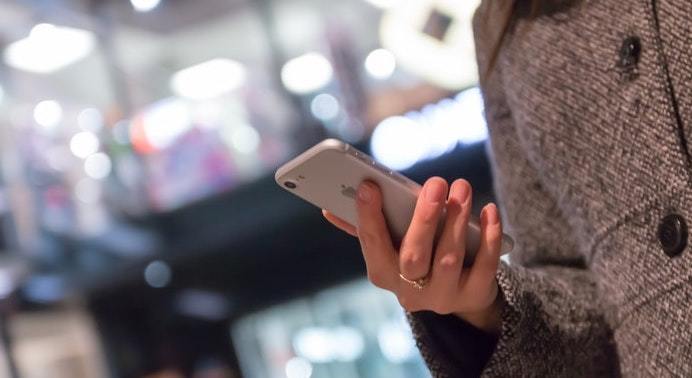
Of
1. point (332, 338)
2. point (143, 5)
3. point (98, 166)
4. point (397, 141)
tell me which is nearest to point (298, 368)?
point (332, 338)

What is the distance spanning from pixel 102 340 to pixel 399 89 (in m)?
2.61

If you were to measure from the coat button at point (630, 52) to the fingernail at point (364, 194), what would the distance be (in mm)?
215

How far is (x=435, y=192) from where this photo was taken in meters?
0.70

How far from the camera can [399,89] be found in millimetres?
6098

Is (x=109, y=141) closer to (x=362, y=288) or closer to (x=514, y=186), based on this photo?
(x=362, y=288)

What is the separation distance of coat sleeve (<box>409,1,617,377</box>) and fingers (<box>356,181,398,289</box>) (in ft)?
0.24

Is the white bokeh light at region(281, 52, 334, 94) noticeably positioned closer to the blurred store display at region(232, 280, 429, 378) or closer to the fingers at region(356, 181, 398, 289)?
the blurred store display at region(232, 280, 429, 378)

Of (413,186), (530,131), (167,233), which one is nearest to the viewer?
(413,186)

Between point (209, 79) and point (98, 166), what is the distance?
99 centimetres


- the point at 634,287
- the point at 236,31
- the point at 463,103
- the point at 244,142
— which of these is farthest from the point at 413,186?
the point at 236,31

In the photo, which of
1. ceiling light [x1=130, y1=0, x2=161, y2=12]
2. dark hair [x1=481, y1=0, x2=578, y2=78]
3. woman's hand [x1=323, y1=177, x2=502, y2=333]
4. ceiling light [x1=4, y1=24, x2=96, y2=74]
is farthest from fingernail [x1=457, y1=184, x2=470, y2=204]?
ceiling light [x1=130, y1=0, x2=161, y2=12]

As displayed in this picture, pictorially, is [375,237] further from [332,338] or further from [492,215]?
[332,338]

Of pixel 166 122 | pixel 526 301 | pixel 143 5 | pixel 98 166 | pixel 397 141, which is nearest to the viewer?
pixel 526 301

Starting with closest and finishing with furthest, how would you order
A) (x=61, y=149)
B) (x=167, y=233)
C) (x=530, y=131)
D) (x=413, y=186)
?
1. (x=413, y=186)
2. (x=530, y=131)
3. (x=61, y=149)
4. (x=167, y=233)
